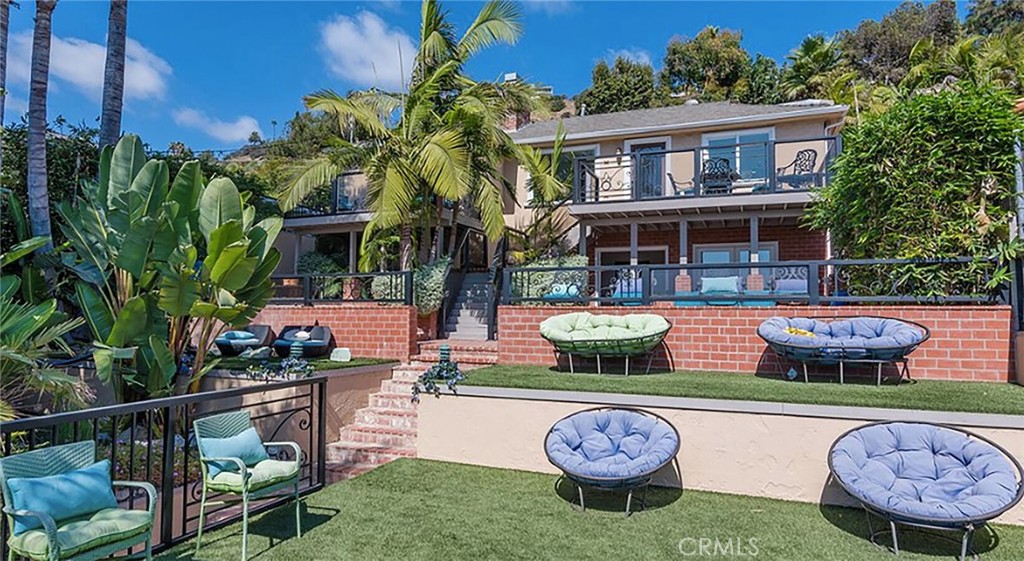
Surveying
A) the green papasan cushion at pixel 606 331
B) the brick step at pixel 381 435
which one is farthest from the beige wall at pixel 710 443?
the green papasan cushion at pixel 606 331

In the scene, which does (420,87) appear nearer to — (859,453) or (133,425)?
(133,425)

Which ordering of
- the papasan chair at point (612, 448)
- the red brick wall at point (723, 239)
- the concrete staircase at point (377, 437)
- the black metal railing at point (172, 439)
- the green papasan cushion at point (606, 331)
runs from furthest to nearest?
the red brick wall at point (723, 239)
the green papasan cushion at point (606, 331)
the concrete staircase at point (377, 437)
the papasan chair at point (612, 448)
the black metal railing at point (172, 439)

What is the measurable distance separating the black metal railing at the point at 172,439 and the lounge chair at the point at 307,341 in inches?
88.0

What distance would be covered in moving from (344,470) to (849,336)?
7114mm

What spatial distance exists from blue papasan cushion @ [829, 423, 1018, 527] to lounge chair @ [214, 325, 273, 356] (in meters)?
10.5

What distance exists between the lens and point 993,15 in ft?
104

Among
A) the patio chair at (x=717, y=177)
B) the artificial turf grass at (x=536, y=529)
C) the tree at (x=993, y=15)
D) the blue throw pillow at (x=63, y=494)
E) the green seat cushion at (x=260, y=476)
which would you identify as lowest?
the artificial turf grass at (x=536, y=529)

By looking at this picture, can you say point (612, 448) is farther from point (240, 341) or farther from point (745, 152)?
point (745, 152)

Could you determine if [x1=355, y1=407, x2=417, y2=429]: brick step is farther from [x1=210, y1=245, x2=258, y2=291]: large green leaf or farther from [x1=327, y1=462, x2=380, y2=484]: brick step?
[x1=210, y1=245, x2=258, y2=291]: large green leaf

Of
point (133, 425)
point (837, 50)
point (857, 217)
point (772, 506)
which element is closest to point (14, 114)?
point (133, 425)

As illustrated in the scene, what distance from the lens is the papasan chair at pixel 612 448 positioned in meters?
5.35

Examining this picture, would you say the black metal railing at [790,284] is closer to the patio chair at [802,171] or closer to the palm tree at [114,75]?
the patio chair at [802,171]

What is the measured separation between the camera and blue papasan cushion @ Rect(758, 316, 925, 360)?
23.2 feet

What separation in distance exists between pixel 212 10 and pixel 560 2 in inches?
373
